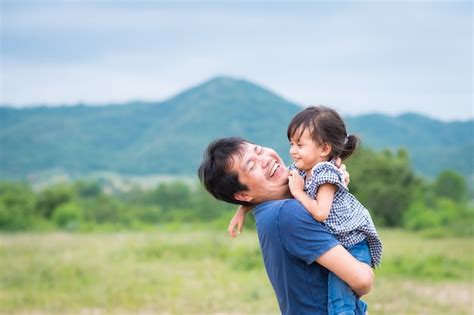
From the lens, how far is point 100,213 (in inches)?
1446

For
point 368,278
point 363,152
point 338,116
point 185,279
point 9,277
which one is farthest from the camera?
point 363,152

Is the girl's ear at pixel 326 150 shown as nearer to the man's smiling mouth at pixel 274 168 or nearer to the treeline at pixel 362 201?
the man's smiling mouth at pixel 274 168

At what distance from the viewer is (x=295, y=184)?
9.32ft

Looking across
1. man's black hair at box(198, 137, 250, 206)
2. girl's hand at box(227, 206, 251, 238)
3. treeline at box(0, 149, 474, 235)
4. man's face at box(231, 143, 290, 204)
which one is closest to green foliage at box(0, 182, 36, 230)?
treeline at box(0, 149, 474, 235)

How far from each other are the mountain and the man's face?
270 feet

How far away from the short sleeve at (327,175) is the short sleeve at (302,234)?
12 centimetres

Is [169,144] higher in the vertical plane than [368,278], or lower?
lower

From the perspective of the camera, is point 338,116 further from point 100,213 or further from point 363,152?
point 100,213

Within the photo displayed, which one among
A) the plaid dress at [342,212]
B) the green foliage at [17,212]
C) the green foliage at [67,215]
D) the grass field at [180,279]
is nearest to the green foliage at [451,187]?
the grass field at [180,279]

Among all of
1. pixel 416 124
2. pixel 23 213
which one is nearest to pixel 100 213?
pixel 23 213

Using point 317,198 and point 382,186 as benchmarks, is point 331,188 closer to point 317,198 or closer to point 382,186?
point 317,198

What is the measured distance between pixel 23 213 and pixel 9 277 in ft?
59.5

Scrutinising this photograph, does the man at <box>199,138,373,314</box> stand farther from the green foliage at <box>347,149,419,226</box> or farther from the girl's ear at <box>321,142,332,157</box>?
the green foliage at <box>347,149,419,226</box>

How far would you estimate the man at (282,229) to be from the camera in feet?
8.78
